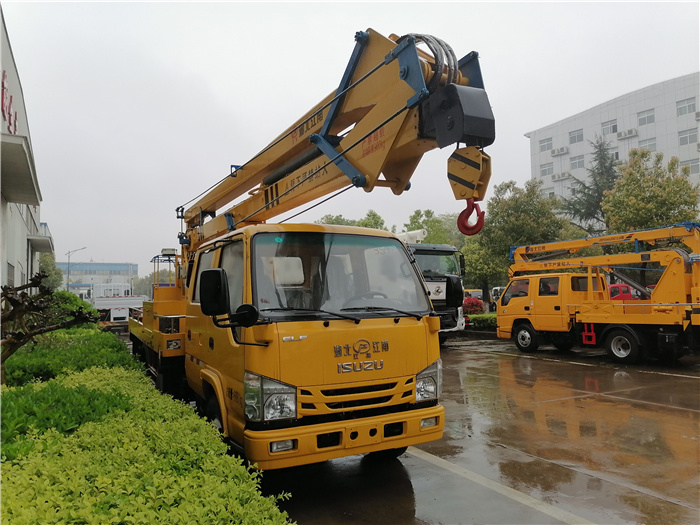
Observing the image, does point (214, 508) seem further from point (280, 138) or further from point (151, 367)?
point (151, 367)

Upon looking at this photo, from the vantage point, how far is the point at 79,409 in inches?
144

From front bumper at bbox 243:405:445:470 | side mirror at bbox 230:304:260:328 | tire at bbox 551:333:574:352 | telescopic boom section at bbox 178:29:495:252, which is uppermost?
telescopic boom section at bbox 178:29:495:252

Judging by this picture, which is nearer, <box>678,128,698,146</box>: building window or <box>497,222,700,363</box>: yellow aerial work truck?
<box>497,222,700,363</box>: yellow aerial work truck

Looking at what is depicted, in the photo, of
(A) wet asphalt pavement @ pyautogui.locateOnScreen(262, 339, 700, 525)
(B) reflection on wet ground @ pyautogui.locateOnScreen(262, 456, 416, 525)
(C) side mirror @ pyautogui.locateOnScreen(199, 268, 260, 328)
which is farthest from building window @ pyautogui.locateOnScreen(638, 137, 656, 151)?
(C) side mirror @ pyautogui.locateOnScreen(199, 268, 260, 328)

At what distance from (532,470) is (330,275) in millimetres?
2565

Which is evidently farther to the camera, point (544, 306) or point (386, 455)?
point (544, 306)

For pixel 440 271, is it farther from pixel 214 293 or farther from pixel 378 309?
pixel 214 293

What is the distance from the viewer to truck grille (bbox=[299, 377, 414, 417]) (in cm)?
357

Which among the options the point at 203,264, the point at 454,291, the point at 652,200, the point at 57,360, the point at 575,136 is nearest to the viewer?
the point at 454,291

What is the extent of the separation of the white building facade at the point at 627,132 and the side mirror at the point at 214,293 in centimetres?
3520

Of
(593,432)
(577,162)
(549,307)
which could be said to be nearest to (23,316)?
(593,432)

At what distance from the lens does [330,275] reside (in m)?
4.12

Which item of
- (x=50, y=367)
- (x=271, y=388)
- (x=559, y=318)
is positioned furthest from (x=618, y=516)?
(x=559, y=318)

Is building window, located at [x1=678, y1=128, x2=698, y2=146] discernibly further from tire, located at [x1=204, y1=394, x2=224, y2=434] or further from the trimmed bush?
the trimmed bush
